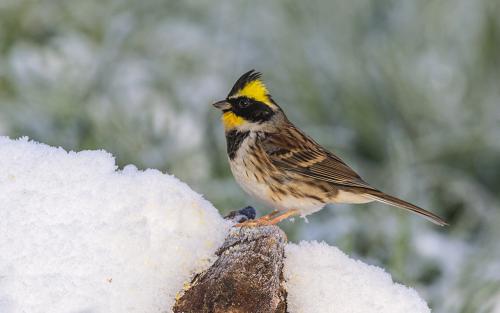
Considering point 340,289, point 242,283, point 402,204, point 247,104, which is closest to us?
point 242,283

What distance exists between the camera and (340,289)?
5.36ft

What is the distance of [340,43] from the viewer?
4.18m

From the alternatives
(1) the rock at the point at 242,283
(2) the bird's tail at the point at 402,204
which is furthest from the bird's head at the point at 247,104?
(1) the rock at the point at 242,283

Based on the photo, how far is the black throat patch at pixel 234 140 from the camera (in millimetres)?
2646

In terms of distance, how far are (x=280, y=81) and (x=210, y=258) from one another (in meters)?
2.47

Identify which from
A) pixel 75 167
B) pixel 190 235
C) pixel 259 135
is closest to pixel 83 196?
pixel 75 167

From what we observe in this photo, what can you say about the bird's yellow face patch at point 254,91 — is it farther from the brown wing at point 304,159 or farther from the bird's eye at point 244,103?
the brown wing at point 304,159

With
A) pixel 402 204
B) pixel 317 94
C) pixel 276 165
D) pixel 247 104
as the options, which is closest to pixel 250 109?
pixel 247 104

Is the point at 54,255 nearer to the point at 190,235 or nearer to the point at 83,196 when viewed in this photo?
the point at 83,196

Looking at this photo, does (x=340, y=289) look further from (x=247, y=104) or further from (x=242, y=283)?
(x=247, y=104)

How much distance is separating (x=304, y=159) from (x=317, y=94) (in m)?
1.17

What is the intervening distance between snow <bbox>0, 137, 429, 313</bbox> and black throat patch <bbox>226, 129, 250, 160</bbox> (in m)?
0.88

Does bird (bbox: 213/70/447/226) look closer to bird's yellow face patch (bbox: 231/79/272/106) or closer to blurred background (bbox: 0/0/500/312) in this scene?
bird's yellow face patch (bbox: 231/79/272/106)

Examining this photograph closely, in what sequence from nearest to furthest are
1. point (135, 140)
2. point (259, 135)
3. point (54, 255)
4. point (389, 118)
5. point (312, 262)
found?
point (54, 255)
point (312, 262)
point (259, 135)
point (135, 140)
point (389, 118)
